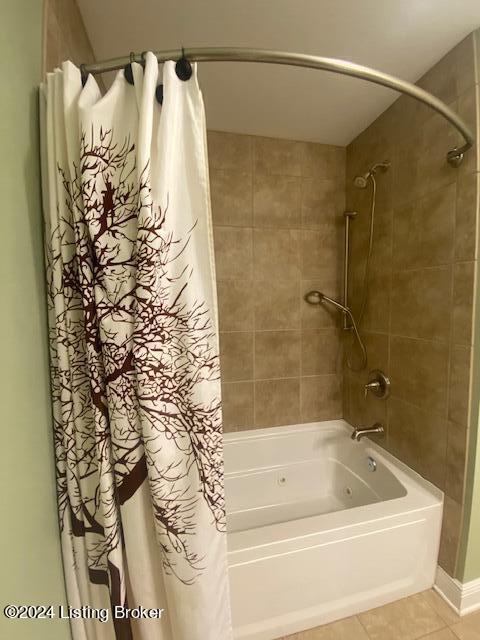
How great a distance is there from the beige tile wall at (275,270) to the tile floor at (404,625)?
923mm

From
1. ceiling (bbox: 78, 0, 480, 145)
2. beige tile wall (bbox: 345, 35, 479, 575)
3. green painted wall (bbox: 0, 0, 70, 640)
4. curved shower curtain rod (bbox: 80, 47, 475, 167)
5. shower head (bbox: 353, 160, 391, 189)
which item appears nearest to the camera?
green painted wall (bbox: 0, 0, 70, 640)

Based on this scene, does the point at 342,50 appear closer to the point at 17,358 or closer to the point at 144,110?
the point at 144,110

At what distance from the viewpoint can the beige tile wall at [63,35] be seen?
70 cm

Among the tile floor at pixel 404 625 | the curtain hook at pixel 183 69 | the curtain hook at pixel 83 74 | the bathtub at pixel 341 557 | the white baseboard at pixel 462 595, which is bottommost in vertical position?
the tile floor at pixel 404 625

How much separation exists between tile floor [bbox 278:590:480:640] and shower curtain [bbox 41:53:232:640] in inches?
26.1

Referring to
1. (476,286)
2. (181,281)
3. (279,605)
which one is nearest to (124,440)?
(181,281)

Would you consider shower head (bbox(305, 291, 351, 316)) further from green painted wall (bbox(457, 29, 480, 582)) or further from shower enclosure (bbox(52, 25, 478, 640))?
green painted wall (bbox(457, 29, 480, 582))

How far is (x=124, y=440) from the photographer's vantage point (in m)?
0.64

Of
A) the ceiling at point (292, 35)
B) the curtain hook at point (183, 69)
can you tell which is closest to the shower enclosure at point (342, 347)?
the curtain hook at point (183, 69)

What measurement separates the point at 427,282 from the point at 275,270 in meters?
0.83

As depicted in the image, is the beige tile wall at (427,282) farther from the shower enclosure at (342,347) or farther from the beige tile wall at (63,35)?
the beige tile wall at (63,35)

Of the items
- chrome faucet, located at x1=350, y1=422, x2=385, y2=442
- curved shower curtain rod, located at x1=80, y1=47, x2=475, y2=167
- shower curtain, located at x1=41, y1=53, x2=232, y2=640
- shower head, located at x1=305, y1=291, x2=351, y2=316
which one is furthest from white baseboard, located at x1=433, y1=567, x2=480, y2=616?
curved shower curtain rod, located at x1=80, y1=47, x2=475, y2=167

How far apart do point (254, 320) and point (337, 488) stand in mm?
1181

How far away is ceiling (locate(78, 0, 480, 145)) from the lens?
0.94 metres
